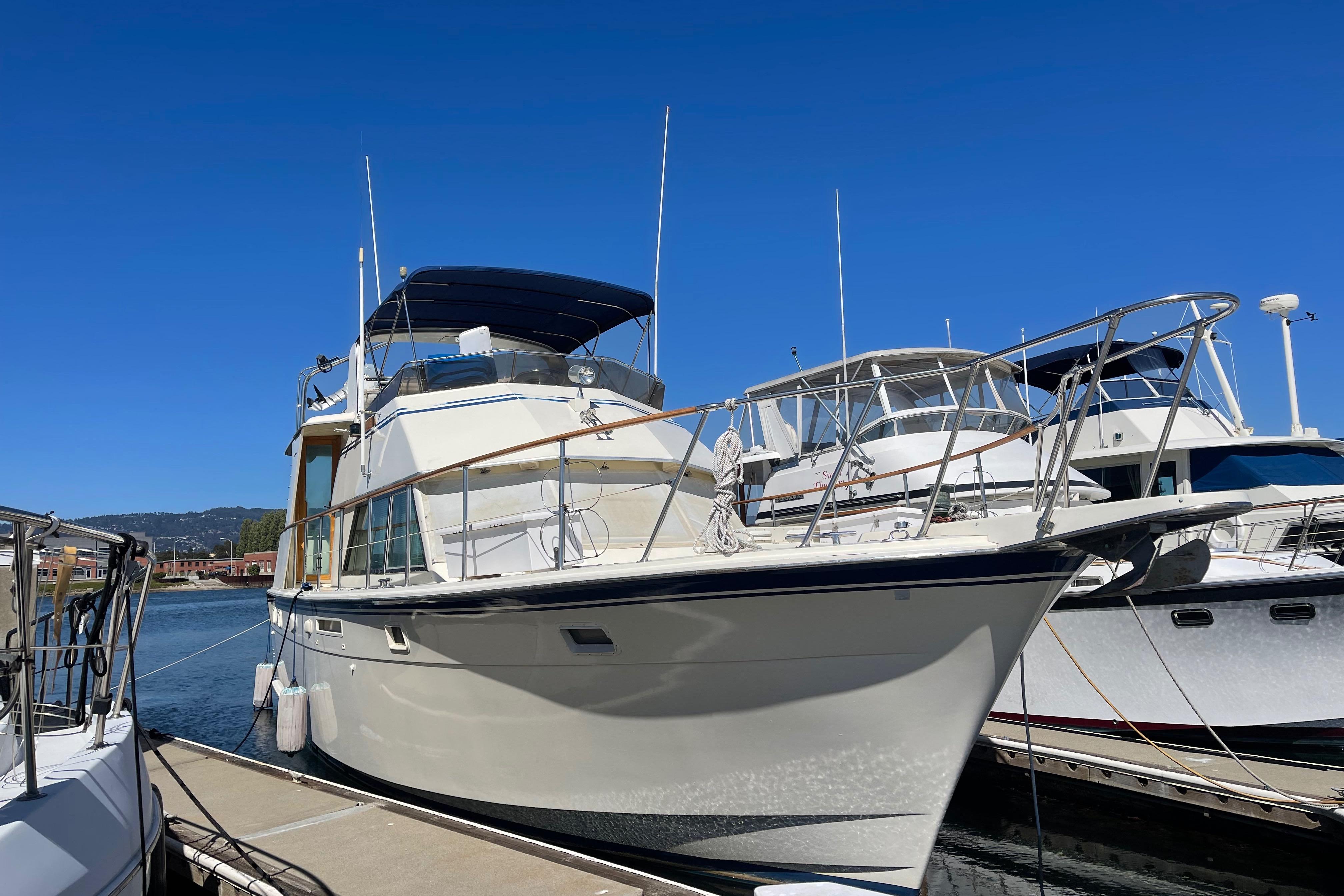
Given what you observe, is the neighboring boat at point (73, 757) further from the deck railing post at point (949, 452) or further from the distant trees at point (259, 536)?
the distant trees at point (259, 536)

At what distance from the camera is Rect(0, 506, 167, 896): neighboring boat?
9.95 ft

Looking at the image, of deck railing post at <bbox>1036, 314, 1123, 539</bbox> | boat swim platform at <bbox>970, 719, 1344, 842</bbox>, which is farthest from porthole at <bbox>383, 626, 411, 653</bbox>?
deck railing post at <bbox>1036, 314, 1123, 539</bbox>

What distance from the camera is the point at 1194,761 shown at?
26.6ft

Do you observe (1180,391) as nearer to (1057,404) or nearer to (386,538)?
(1057,404)

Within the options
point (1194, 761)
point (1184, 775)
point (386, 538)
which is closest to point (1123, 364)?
point (1194, 761)

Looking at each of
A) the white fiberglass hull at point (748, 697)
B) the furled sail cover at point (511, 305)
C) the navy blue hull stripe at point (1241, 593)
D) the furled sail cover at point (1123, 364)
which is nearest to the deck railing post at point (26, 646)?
the white fiberglass hull at point (748, 697)

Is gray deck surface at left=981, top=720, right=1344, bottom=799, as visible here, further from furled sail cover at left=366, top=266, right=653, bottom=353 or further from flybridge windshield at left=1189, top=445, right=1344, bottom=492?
furled sail cover at left=366, top=266, right=653, bottom=353

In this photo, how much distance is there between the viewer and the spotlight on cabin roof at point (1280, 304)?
48.7 ft

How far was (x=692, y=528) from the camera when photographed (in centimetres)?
725

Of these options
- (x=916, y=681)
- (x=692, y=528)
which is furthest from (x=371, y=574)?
(x=916, y=681)

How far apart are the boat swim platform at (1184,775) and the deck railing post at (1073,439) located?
2473mm

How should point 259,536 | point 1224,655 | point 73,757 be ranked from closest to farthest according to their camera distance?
point 73,757, point 1224,655, point 259,536

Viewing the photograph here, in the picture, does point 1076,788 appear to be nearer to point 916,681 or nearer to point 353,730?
point 916,681

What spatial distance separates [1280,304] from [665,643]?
14852mm
